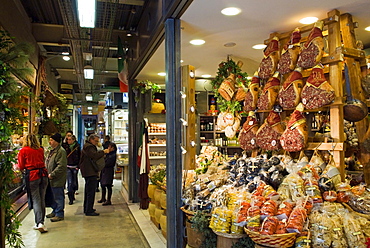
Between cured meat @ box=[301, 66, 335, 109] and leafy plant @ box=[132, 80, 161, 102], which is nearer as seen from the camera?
cured meat @ box=[301, 66, 335, 109]

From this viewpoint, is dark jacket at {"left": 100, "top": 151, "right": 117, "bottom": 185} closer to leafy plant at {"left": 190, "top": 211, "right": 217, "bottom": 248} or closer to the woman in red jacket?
the woman in red jacket

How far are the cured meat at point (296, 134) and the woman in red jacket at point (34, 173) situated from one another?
419 centimetres

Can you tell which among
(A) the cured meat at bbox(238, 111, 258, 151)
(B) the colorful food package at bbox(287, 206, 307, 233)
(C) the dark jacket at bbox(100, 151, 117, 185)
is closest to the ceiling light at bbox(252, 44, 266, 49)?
(A) the cured meat at bbox(238, 111, 258, 151)

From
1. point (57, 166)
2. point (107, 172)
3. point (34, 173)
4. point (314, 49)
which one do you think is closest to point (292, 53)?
point (314, 49)

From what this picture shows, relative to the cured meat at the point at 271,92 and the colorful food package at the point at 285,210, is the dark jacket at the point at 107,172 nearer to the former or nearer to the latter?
the cured meat at the point at 271,92

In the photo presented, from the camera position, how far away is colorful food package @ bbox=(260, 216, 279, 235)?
→ 7.54ft

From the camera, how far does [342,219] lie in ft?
7.44

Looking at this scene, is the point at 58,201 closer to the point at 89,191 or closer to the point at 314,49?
the point at 89,191

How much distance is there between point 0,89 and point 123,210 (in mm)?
4929

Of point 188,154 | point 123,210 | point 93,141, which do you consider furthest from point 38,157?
point 188,154

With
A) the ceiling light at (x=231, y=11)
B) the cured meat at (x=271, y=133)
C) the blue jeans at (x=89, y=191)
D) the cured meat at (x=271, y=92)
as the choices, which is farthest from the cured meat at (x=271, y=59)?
the blue jeans at (x=89, y=191)

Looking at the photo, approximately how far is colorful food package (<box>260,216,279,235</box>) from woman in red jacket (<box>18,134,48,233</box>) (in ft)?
14.8

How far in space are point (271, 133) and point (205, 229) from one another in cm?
158

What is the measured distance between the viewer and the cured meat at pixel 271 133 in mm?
3982
